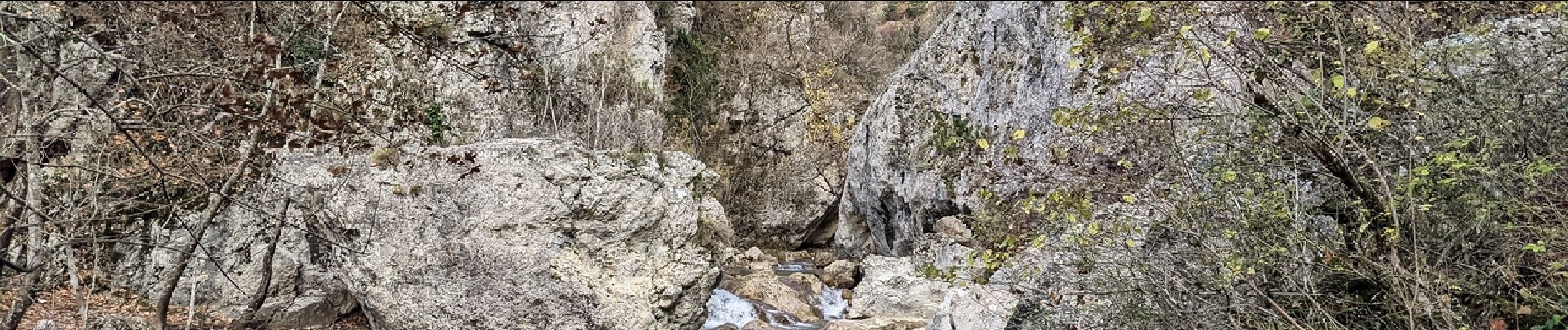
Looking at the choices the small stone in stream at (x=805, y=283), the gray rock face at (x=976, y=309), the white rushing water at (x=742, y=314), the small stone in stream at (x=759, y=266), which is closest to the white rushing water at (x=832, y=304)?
the white rushing water at (x=742, y=314)

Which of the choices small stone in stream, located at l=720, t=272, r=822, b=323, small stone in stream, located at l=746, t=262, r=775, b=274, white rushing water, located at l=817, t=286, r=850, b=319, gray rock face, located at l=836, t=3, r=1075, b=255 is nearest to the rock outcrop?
small stone in stream, located at l=720, t=272, r=822, b=323

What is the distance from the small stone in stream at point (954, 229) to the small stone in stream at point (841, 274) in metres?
4.09

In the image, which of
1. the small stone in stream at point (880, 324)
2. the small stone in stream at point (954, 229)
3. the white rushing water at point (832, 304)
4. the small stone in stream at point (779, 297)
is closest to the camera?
the small stone in stream at point (954, 229)

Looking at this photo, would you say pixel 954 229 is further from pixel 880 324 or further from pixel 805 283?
pixel 805 283

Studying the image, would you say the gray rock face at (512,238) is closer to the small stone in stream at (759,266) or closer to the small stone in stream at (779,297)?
the small stone in stream at (779,297)

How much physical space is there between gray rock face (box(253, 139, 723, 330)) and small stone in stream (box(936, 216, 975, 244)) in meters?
2.65

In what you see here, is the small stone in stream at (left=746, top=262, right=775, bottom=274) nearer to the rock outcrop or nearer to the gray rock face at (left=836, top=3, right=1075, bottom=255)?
the gray rock face at (left=836, top=3, right=1075, bottom=255)

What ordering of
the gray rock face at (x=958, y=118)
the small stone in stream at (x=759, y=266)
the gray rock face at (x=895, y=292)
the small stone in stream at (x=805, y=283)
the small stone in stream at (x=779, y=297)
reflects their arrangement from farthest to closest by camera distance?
the small stone in stream at (x=759, y=266) → the small stone in stream at (x=805, y=283) → the small stone in stream at (x=779, y=297) → the gray rock face at (x=895, y=292) → the gray rock face at (x=958, y=118)

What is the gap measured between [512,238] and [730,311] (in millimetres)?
3858

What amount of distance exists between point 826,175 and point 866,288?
8.59 meters

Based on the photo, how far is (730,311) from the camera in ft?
39.8

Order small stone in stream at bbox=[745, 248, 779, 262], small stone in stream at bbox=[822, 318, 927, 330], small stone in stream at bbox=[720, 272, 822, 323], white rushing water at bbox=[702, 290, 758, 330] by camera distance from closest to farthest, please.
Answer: small stone in stream at bbox=[822, 318, 927, 330]
white rushing water at bbox=[702, 290, 758, 330]
small stone in stream at bbox=[720, 272, 822, 323]
small stone in stream at bbox=[745, 248, 779, 262]

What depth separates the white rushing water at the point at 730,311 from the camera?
1181cm

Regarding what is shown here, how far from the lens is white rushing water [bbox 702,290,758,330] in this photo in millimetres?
11812
